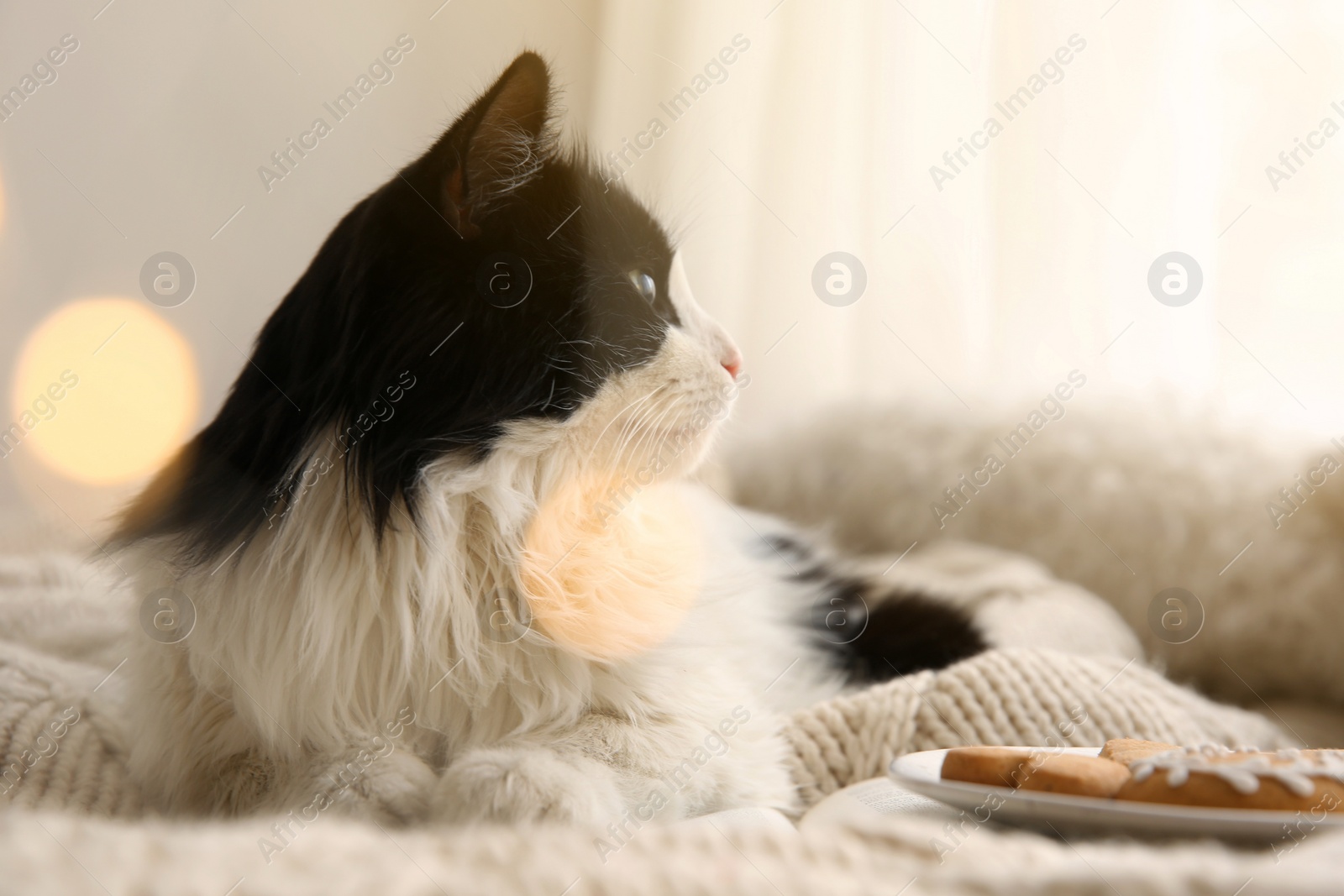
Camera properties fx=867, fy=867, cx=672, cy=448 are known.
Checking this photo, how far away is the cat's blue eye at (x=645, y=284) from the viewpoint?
0.88 m

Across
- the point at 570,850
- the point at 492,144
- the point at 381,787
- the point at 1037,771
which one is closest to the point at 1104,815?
the point at 1037,771

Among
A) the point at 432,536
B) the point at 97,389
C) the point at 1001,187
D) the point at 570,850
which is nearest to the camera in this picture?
the point at 570,850

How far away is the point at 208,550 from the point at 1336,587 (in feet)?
4.86

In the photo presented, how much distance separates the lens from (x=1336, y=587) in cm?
128

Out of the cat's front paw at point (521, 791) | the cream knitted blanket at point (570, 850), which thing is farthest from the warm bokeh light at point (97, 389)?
the cat's front paw at point (521, 791)

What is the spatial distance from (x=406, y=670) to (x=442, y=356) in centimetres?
27

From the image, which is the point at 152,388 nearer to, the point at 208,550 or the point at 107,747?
the point at 107,747

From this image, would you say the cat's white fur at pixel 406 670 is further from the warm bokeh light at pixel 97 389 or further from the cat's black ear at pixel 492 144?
the warm bokeh light at pixel 97 389

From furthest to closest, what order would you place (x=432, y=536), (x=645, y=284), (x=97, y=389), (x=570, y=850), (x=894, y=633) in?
(x=97, y=389) < (x=894, y=633) < (x=645, y=284) < (x=432, y=536) < (x=570, y=850)

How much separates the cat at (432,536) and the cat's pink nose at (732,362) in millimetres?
124

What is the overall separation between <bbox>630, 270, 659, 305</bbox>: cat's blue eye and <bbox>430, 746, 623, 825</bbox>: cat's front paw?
449mm

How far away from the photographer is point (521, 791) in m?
0.63

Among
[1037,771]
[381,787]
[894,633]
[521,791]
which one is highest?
[1037,771]

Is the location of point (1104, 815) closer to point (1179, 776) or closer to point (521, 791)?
point (1179, 776)
